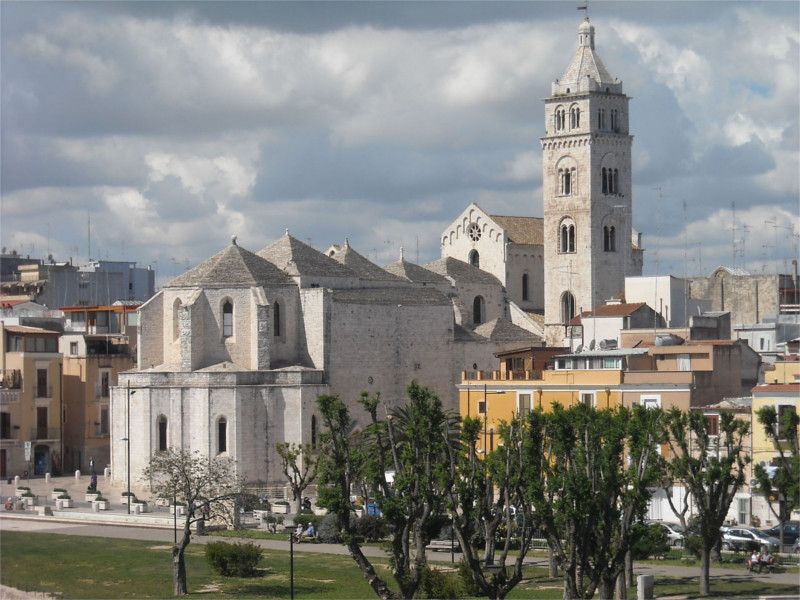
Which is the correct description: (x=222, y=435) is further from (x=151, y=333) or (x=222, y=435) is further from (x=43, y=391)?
(x=43, y=391)

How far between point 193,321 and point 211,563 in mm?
28146

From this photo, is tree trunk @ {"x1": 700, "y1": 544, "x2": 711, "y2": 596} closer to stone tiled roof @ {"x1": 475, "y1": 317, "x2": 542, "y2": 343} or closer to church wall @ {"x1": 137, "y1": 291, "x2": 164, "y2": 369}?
church wall @ {"x1": 137, "y1": 291, "x2": 164, "y2": 369}

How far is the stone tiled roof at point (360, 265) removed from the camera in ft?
291

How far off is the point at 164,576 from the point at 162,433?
2728 cm

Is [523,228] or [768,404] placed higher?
[523,228]

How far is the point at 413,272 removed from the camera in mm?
95500

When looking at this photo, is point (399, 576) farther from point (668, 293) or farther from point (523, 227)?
point (523, 227)

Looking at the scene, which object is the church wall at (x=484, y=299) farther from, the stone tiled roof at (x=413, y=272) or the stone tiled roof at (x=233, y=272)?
the stone tiled roof at (x=233, y=272)

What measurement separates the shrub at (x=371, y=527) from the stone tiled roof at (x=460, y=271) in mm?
40863

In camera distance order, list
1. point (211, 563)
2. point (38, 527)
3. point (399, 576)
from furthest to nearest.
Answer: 1. point (38, 527)
2. point (211, 563)
3. point (399, 576)

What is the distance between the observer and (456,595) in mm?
47844

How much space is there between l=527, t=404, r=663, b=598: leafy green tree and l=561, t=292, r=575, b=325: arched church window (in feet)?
169

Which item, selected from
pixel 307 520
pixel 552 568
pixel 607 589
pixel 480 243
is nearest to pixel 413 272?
pixel 480 243

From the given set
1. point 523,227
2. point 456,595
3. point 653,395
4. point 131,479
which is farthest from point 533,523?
point 523,227
